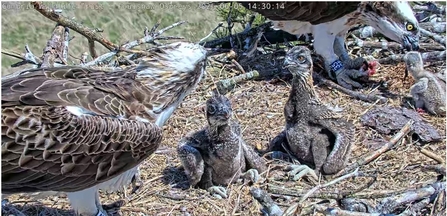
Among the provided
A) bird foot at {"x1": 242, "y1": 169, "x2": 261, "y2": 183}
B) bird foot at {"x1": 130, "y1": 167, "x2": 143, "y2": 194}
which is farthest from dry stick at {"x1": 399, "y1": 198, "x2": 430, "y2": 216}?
bird foot at {"x1": 130, "y1": 167, "x2": 143, "y2": 194}

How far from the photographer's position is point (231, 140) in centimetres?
453

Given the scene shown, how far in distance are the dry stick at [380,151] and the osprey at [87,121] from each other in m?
1.18

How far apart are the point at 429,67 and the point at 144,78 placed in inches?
109

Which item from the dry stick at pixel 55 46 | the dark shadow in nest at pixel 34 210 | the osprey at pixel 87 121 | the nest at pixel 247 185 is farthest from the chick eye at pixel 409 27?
the dark shadow in nest at pixel 34 210

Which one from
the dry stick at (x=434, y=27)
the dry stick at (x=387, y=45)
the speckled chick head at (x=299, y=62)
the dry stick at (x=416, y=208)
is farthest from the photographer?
the dry stick at (x=434, y=27)

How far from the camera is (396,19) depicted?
19.8ft

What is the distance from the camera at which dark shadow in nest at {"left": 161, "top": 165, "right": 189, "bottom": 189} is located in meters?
4.75

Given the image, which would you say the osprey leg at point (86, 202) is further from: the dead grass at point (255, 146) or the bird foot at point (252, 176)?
the bird foot at point (252, 176)

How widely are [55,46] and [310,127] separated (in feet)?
7.00

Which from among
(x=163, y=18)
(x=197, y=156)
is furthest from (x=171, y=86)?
(x=163, y=18)

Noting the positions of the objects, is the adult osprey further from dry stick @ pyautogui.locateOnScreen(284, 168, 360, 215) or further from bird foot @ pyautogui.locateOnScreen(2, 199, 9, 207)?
bird foot @ pyautogui.locateOnScreen(2, 199, 9, 207)

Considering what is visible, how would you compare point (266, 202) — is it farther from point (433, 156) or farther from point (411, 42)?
point (411, 42)

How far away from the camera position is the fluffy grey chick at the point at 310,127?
4719 mm

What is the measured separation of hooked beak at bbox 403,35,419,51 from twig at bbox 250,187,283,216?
2.23 meters
